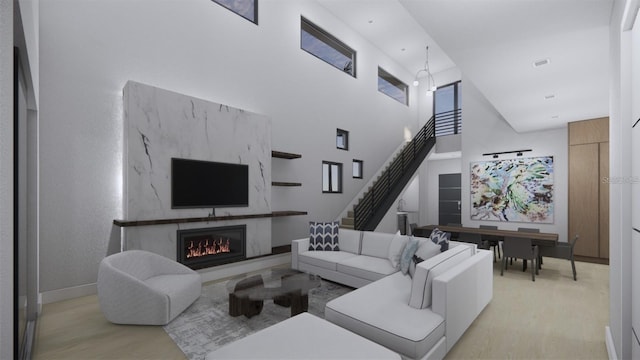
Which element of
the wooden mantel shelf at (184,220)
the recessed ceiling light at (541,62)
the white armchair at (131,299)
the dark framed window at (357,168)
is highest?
the recessed ceiling light at (541,62)

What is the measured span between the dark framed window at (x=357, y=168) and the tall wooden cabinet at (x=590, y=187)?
4.81m

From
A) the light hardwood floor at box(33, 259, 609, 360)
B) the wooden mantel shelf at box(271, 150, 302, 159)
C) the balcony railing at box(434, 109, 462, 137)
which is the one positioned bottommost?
the light hardwood floor at box(33, 259, 609, 360)

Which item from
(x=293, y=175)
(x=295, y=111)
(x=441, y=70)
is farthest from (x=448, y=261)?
(x=441, y=70)

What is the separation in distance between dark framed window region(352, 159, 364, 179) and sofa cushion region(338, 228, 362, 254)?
135 inches

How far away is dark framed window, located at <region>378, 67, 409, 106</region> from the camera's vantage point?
945cm

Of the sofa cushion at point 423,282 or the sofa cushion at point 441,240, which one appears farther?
the sofa cushion at point 441,240

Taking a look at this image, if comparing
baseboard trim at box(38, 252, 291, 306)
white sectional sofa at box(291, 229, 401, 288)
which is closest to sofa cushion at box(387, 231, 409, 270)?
white sectional sofa at box(291, 229, 401, 288)

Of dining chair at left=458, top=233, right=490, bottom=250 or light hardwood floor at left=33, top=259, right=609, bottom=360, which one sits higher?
dining chair at left=458, top=233, right=490, bottom=250

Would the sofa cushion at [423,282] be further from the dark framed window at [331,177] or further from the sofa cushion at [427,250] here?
the dark framed window at [331,177]

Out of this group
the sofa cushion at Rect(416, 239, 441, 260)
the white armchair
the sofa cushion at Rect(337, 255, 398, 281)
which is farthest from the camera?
the sofa cushion at Rect(337, 255, 398, 281)

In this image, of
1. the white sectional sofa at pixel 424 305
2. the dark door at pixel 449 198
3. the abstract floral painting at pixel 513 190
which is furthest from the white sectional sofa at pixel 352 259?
the dark door at pixel 449 198

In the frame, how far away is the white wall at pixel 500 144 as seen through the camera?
7.06 meters

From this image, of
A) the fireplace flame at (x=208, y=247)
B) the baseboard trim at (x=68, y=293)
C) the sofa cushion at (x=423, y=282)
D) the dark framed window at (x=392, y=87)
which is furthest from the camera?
the dark framed window at (x=392, y=87)

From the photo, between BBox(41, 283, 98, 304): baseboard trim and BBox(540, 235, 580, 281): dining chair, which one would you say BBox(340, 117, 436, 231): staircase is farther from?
BBox(41, 283, 98, 304): baseboard trim
